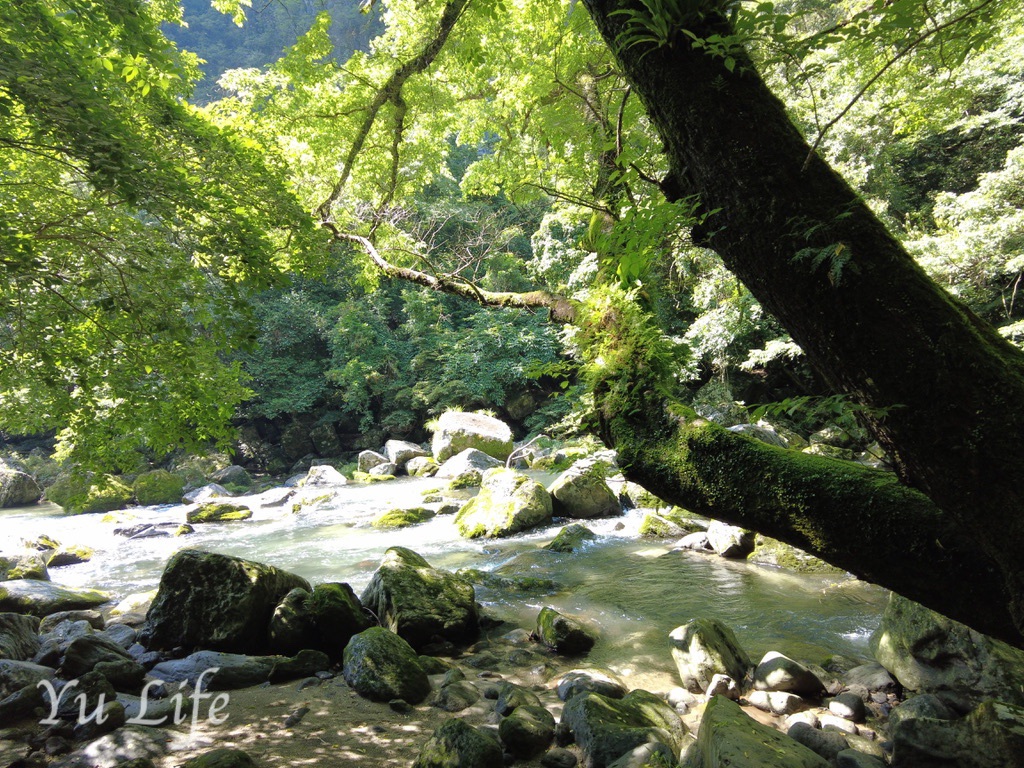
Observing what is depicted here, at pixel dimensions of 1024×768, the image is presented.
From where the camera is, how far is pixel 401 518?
36.3 ft

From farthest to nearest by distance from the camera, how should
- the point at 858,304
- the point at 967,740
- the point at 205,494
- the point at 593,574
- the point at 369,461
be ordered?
the point at 369,461 < the point at 205,494 < the point at 593,574 < the point at 967,740 < the point at 858,304

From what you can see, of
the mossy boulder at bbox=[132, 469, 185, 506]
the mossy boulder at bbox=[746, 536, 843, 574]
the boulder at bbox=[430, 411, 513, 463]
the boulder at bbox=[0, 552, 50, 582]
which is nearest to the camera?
the mossy boulder at bbox=[746, 536, 843, 574]

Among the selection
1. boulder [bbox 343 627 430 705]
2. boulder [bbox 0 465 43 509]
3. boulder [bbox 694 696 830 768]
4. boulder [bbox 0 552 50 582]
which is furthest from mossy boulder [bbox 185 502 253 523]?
boulder [bbox 694 696 830 768]

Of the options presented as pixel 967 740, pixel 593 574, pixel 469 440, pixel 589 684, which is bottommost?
pixel 593 574

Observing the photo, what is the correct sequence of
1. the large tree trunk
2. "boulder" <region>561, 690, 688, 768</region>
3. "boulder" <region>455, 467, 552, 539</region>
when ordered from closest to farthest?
the large tree trunk < "boulder" <region>561, 690, 688, 768</region> < "boulder" <region>455, 467, 552, 539</region>

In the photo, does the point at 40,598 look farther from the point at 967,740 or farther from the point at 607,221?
the point at 967,740

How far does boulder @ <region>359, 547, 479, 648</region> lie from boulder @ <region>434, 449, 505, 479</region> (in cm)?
859

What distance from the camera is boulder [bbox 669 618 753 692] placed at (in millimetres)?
4523

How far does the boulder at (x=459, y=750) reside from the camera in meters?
3.24

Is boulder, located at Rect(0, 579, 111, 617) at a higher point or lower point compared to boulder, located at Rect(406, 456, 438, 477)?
lower

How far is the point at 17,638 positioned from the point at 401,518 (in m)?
6.49

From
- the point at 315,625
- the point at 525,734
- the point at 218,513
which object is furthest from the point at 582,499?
the point at 218,513

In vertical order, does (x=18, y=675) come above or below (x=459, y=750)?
above

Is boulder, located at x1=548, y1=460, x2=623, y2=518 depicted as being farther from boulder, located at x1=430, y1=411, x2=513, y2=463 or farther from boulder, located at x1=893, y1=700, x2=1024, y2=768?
boulder, located at x1=893, y1=700, x2=1024, y2=768
